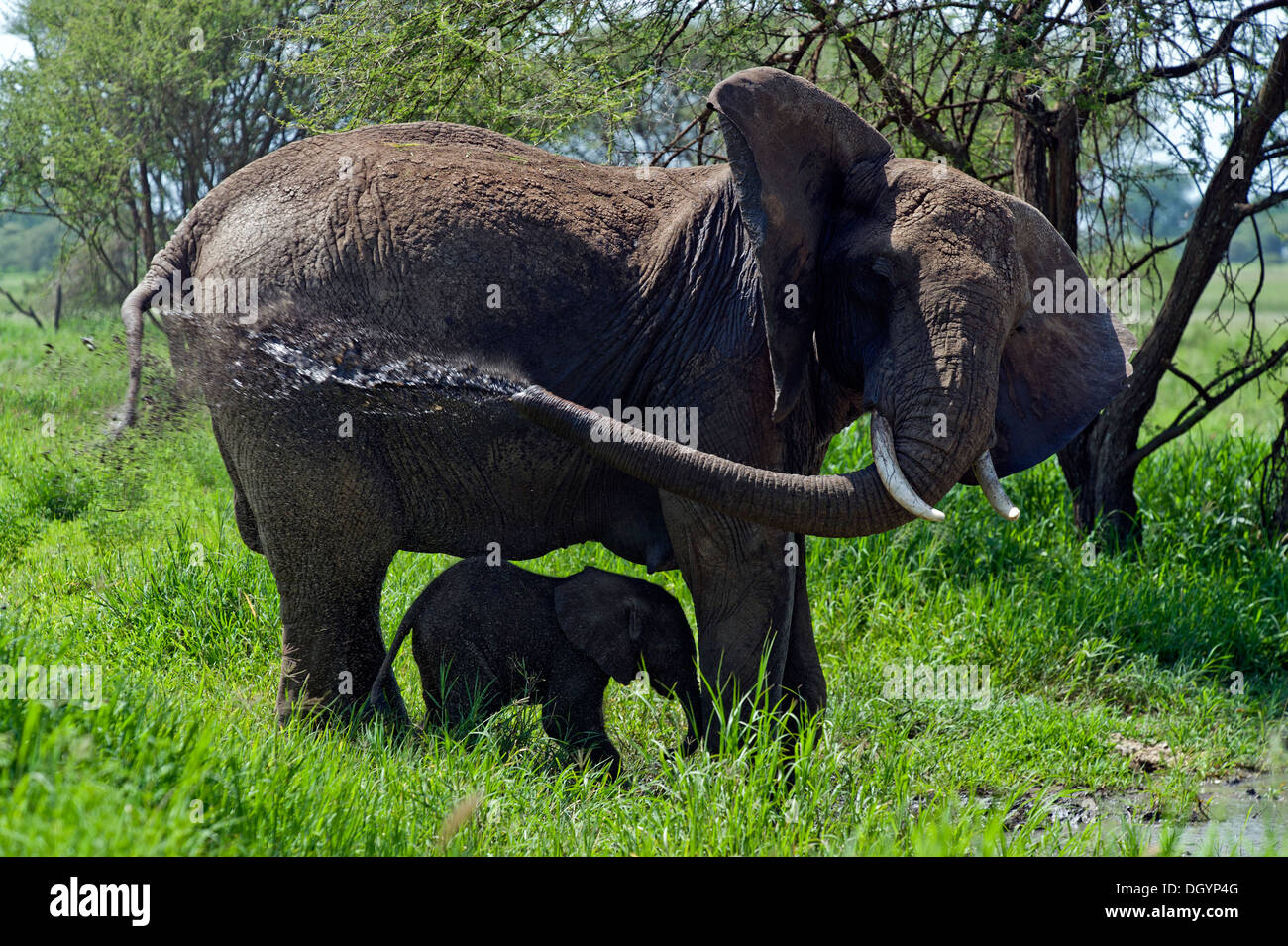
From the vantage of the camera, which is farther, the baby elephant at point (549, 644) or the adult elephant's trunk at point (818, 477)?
the baby elephant at point (549, 644)

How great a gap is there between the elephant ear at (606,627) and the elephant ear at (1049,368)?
1.52m

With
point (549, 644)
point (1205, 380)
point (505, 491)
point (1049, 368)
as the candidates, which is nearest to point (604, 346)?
point (505, 491)

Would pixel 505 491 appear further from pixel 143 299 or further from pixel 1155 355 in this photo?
pixel 1155 355

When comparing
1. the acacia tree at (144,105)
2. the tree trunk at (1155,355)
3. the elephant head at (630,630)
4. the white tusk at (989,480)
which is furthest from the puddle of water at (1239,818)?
the acacia tree at (144,105)

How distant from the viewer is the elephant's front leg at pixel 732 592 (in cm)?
449

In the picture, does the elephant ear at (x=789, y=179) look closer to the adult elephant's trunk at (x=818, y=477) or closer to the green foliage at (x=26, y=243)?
the adult elephant's trunk at (x=818, y=477)

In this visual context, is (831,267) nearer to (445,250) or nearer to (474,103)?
(445,250)

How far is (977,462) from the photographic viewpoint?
439 cm

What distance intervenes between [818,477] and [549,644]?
1566 millimetres

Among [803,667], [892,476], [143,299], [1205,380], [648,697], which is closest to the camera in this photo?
[892,476]

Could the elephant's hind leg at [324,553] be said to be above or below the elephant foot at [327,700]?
above

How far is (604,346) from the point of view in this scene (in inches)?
180

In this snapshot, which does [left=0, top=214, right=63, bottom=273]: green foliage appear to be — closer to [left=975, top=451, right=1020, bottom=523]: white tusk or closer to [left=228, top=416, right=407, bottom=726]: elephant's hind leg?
[left=228, top=416, right=407, bottom=726]: elephant's hind leg

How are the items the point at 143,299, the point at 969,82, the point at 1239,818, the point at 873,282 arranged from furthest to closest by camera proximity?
the point at 969,82
the point at 1239,818
the point at 143,299
the point at 873,282
